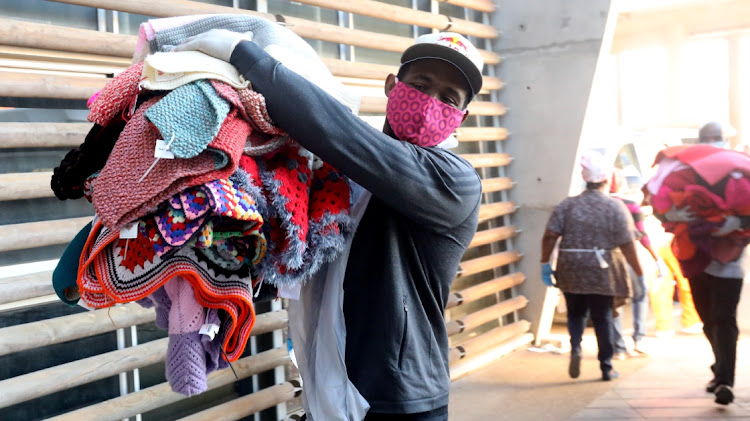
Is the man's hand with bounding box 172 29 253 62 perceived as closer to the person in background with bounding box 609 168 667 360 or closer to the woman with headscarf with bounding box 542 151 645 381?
the woman with headscarf with bounding box 542 151 645 381

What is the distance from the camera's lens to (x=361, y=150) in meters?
2.11

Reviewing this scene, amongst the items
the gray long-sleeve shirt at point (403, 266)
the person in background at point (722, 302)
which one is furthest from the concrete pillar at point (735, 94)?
the gray long-sleeve shirt at point (403, 266)

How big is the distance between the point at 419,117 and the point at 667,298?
23.4 ft

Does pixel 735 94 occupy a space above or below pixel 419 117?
above

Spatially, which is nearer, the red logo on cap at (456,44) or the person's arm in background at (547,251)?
the red logo on cap at (456,44)

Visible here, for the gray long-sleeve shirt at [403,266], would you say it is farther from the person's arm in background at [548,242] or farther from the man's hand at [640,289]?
the man's hand at [640,289]

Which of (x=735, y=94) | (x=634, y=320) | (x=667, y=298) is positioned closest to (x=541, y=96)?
(x=634, y=320)

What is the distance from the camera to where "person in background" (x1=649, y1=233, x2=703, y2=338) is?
8680 mm

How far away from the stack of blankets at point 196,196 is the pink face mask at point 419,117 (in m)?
0.18

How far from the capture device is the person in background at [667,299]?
8.68 m

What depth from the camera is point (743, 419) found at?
19.0 ft

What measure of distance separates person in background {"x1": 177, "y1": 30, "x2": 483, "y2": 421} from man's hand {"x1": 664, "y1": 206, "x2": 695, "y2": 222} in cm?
391

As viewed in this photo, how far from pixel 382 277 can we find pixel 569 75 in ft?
19.2

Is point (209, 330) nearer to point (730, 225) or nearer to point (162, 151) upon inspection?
point (162, 151)
